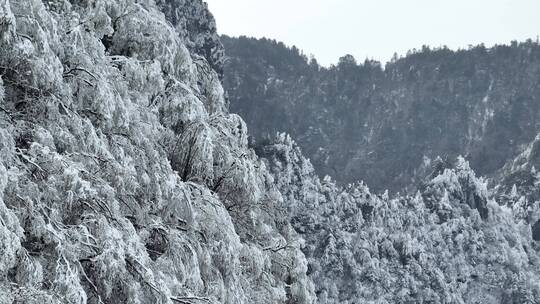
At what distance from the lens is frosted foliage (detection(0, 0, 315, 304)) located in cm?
828

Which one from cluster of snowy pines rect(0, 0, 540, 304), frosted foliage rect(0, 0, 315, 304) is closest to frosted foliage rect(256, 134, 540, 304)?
cluster of snowy pines rect(0, 0, 540, 304)

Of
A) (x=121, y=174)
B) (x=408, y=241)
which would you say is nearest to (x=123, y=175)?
(x=121, y=174)

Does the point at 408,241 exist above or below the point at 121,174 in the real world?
above

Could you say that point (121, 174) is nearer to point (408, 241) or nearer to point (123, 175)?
point (123, 175)

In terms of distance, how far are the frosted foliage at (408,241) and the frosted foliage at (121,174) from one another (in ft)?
135

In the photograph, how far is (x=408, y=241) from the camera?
63062 mm

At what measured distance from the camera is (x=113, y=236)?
884 cm

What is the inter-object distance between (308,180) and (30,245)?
2236 inches

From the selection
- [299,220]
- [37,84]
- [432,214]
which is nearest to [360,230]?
[299,220]

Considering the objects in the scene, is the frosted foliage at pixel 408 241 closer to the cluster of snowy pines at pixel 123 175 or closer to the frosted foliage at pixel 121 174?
the cluster of snowy pines at pixel 123 175

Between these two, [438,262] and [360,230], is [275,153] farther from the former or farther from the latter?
[438,262]

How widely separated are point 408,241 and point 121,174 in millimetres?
54356

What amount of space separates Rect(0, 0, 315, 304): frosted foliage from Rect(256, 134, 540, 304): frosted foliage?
41068mm

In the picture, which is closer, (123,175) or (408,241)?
(123,175)
